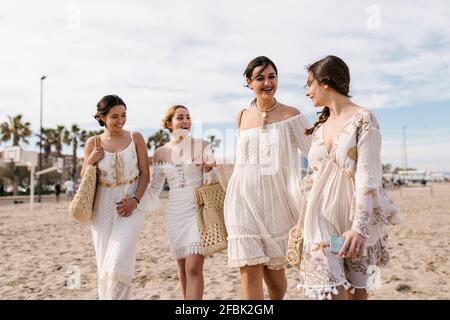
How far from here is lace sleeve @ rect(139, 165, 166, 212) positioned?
3871 millimetres

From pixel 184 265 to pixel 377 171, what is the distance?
2100 mm

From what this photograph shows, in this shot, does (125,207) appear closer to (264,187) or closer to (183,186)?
(183,186)

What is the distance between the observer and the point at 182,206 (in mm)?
3838

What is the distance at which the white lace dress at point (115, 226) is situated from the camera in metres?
3.63

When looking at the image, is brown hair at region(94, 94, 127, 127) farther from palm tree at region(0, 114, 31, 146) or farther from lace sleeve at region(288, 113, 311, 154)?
palm tree at region(0, 114, 31, 146)

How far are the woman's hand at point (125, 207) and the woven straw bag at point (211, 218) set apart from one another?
0.56 metres

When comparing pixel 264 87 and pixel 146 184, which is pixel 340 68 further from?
pixel 146 184

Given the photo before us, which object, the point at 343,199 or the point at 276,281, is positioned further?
the point at 276,281

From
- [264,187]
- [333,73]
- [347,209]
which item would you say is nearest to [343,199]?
[347,209]

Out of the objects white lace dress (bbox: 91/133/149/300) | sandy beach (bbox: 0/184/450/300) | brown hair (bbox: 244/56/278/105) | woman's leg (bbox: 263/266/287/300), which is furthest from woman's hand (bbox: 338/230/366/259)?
sandy beach (bbox: 0/184/450/300)

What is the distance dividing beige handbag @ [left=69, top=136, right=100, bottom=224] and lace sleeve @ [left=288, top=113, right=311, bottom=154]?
1.73 meters

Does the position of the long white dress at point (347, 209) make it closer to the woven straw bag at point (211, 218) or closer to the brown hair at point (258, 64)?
the brown hair at point (258, 64)

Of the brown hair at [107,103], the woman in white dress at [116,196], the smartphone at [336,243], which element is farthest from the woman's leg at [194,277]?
the smartphone at [336,243]

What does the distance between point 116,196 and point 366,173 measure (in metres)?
2.31
